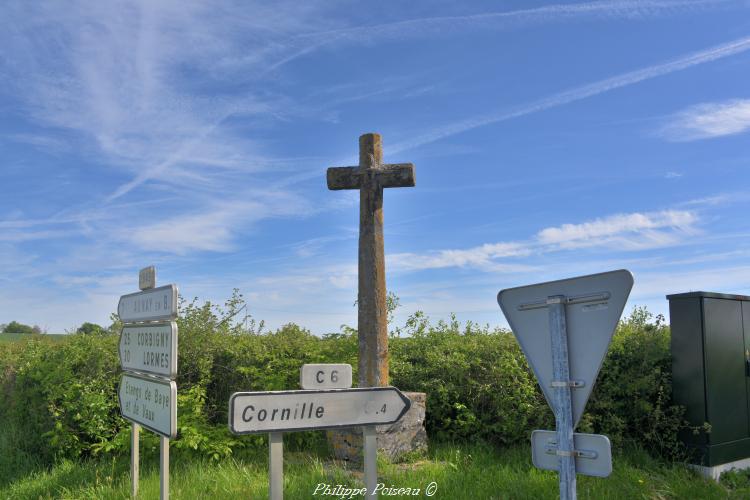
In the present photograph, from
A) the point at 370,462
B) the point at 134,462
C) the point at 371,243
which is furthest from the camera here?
the point at 371,243

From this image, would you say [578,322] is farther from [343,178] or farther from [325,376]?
[343,178]

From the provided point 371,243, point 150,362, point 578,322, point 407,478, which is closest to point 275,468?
point 578,322

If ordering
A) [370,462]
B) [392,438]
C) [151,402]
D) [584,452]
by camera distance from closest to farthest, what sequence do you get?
1. [584,452]
2. [370,462]
3. [151,402]
4. [392,438]

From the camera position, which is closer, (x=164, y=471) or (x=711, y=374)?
(x=164, y=471)

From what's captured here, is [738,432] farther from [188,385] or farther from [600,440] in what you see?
[188,385]

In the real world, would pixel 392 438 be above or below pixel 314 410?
below

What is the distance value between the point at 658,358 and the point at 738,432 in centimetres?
145

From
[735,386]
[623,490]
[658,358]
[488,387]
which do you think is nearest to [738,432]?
[735,386]

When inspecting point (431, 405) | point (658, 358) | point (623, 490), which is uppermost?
point (658, 358)

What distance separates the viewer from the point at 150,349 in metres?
6.14

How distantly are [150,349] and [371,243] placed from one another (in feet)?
10.3

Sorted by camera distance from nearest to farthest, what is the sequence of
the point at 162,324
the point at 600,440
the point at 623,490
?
the point at 600,440, the point at 162,324, the point at 623,490

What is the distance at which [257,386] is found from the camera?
8.88 m

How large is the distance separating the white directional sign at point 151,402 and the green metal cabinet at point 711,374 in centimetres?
663
